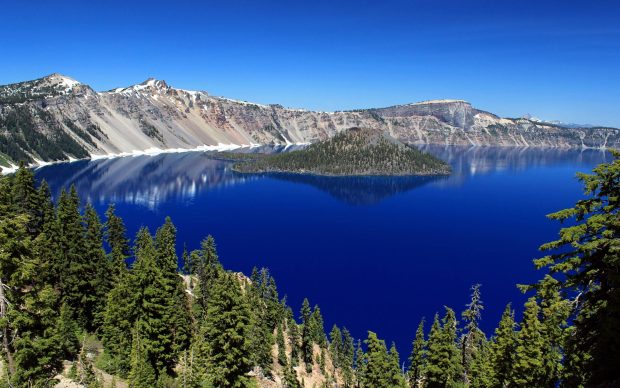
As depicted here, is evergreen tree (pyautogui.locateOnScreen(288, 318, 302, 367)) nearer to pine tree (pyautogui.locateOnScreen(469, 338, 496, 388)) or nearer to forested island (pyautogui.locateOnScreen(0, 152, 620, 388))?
forested island (pyautogui.locateOnScreen(0, 152, 620, 388))

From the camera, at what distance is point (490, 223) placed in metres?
199

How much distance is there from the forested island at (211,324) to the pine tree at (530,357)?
0.09 m

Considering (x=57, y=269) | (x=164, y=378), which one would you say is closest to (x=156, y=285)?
(x=164, y=378)

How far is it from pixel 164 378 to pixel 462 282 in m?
101

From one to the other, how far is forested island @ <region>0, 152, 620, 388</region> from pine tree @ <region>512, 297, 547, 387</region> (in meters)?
0.09

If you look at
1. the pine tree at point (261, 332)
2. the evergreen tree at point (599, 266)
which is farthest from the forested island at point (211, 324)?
the pine tree at point (261, 332)

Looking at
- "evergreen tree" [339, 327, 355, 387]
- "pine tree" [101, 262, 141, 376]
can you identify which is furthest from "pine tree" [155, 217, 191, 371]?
"evergreen tree" [339, 327, 355, 387]

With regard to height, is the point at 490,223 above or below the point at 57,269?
below

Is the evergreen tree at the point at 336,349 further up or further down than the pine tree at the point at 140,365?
further down

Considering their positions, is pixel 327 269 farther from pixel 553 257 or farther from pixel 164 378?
pixel 553 257

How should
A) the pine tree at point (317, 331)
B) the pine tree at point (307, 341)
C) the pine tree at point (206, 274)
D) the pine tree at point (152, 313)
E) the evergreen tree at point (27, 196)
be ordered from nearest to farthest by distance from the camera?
1. the pine tree at point (152, 313)
2. the evergreen tree at point (27, 196)
3. the pine tree at point (206, 274)
4. the pine tree at point (307, 341)
5. the pine tree at point (317, 331)

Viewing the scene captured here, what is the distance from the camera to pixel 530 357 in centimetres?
3525

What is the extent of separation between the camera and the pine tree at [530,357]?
3459cm

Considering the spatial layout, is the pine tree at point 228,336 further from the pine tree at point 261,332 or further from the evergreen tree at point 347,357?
the evergreen tree at point 347,357
